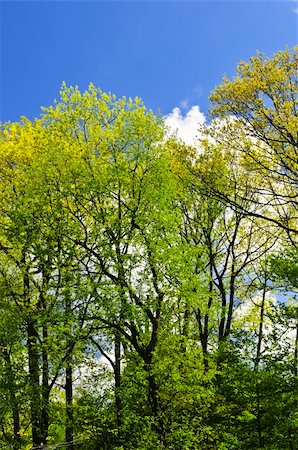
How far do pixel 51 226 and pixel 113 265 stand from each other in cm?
261

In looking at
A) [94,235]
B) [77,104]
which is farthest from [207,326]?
[77,104]

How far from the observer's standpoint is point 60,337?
648 inches

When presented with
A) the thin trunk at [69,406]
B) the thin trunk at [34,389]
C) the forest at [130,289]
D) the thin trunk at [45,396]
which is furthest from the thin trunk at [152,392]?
the thin trunk at [34,389]

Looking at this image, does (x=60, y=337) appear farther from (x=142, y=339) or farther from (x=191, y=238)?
(x=191, y=238)

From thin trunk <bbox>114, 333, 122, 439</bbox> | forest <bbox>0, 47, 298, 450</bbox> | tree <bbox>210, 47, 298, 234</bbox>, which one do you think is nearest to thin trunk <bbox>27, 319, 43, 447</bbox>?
forest <bbox>0, 47, 298, 450</bbox>

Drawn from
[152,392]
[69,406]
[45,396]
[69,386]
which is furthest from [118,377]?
[152,392]

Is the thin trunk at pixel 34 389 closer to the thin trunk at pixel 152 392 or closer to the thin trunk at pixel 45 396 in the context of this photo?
the thin trunk at pixel 45 396

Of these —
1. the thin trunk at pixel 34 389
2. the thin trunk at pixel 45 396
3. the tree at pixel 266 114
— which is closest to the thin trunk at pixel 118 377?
the thin trunk at pixel 45 396

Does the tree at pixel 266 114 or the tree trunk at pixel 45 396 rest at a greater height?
the tree at pixel 266 114

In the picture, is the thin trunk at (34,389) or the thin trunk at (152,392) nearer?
the thin trunk at (152,392)

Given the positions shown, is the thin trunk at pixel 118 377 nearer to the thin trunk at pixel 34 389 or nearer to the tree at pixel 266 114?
the thin trunk at pixel 34 389

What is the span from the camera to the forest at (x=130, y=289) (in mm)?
15945

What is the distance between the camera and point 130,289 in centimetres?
1662

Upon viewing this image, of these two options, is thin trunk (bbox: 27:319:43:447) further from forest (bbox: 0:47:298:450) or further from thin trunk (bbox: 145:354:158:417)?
thin trunk (bbox: 145:354:158:417)
